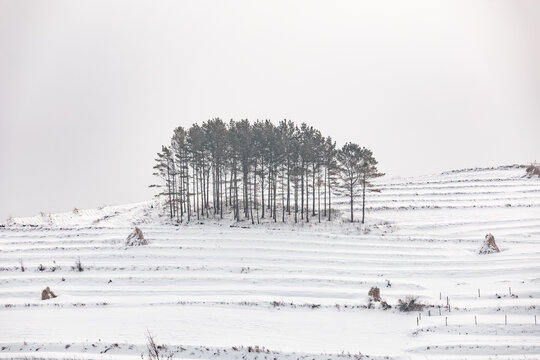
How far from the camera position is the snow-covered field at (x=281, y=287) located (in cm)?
1775

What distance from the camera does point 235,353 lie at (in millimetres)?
17266

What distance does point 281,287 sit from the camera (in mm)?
24828

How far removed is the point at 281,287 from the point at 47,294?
16.0 meters

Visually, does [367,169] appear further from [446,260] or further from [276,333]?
[276,333]

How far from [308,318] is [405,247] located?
17.9m

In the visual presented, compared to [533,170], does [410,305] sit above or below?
below

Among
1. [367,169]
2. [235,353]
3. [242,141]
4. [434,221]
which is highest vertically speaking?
[242,141]

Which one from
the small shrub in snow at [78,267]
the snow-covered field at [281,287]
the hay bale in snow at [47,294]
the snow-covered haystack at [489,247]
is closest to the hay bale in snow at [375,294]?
the snow-covered field at [281,287]

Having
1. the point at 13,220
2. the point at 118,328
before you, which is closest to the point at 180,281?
the point at 118,328

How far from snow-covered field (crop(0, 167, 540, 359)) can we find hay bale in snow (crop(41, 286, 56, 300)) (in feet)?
2.11

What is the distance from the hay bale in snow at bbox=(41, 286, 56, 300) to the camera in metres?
24.2

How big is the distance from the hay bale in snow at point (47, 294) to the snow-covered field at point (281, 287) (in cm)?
64

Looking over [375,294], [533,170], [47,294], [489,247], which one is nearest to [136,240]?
[47,294]

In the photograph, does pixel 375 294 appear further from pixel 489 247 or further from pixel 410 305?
pixel 489 247
